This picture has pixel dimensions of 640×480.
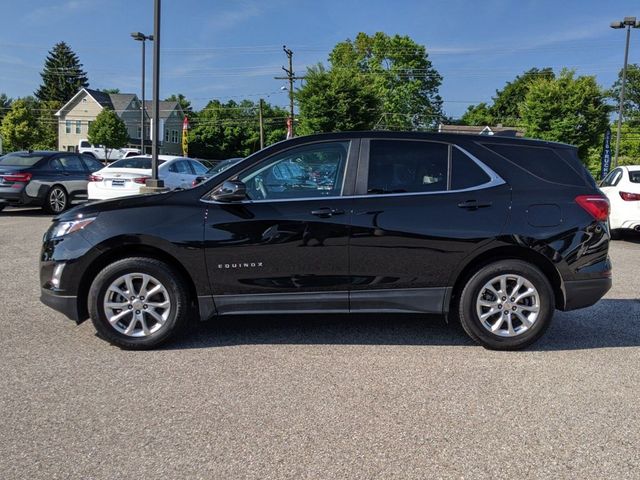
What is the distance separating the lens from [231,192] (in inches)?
171

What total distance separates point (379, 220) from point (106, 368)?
2.36 metres

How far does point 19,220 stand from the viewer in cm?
1299

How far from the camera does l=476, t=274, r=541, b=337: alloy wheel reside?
14.8 ft

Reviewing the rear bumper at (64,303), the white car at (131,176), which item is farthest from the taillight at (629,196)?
the white car at (131,176)

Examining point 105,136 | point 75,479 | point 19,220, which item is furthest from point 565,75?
point 105,136

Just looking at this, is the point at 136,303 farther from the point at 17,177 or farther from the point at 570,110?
the point at 570,110

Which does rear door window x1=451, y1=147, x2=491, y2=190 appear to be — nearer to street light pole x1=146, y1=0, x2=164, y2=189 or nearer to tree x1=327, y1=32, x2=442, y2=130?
street light pole x1=146, y1=0, x2=164, y2=189

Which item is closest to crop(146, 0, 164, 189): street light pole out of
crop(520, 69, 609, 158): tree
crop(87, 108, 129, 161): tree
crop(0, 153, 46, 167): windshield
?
crop(0, 153, 46, 167): windshield

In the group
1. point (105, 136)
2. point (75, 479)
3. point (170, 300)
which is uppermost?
point (105, 136)

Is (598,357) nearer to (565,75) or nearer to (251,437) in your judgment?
(251,437)

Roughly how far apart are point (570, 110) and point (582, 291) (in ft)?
106

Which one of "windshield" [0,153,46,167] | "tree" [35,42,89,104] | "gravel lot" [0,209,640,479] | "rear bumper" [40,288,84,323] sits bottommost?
"gravel lot" [0,209,640,479]

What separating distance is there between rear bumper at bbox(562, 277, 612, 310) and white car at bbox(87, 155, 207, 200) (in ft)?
35.1

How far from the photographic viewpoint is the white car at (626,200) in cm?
1045
